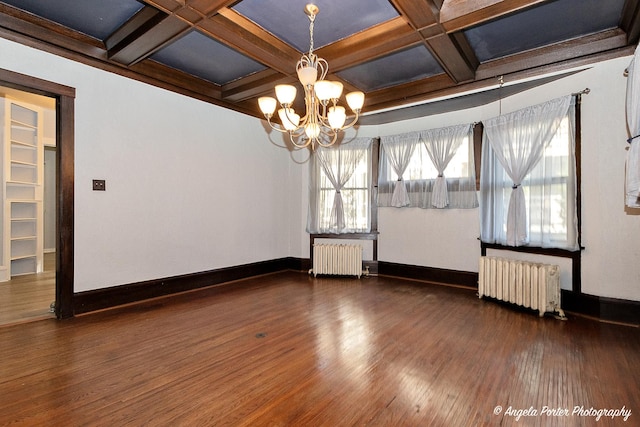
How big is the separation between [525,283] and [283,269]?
3.86 meters

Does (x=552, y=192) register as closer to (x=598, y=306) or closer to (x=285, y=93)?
(x=598, y=306)

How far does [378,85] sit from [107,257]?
4215 millimetres

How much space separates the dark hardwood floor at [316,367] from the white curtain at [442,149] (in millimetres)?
1746

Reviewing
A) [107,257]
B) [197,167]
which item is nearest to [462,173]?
[197,167]

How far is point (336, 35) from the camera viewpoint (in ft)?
10.7

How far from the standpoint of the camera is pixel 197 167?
454cm

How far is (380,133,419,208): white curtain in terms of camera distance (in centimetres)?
514

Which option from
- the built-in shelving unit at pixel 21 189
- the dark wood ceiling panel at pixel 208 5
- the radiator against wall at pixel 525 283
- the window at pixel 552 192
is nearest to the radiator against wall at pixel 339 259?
the radiator against wall at pixel 525 283

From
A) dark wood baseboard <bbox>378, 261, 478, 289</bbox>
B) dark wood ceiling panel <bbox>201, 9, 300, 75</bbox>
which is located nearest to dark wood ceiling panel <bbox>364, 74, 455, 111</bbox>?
dark wood ceiling panel <bbox>201, 9, 300, 75</bbox>

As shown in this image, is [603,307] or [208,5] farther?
[603,307]

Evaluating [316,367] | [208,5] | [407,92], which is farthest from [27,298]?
[407,92]

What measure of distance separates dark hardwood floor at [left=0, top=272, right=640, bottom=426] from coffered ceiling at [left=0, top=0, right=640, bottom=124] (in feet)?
9.32

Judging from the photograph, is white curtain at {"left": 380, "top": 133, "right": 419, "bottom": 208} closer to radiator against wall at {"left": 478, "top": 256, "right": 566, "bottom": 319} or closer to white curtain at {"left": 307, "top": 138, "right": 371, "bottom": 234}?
white curtain at {"left": 307, "top": 138, "right": 371, "bottom": 234}

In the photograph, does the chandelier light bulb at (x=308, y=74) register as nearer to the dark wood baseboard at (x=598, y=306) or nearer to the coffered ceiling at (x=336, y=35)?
the coffered ceiling at (x=336, y=35)
